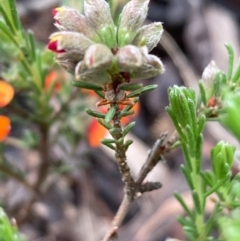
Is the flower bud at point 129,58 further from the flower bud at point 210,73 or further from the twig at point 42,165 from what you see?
the twig at point 42,165

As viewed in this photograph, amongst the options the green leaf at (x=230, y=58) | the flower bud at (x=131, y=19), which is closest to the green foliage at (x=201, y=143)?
the green leaf at (x=230, y=58)

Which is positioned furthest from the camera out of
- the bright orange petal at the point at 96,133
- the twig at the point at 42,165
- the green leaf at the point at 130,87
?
the bright orange petal at the point at 96,133

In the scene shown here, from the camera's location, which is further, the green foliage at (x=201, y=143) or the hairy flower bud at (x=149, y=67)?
the green foliage at (x=201, y=143)

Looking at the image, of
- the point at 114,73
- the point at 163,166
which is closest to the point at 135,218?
the point at 163,166

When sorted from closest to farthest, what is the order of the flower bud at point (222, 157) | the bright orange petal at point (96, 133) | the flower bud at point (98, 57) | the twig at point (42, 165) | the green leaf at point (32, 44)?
1. the flower bud at point (98, 57)
2. the flower bud at point (222, 157)
3. the green leaf at point (32, 44)
4. the twig at point (42, 165)
5. the bright orange petal at point (96, 133)

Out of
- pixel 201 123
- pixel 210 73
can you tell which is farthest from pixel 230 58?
pixel 201 123

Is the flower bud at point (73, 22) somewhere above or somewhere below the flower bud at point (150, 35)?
above

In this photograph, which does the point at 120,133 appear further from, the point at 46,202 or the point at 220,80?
the point at 46,202

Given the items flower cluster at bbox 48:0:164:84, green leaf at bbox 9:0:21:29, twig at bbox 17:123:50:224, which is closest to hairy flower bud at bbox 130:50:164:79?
flower cluster at bbox 48:0:164:84
